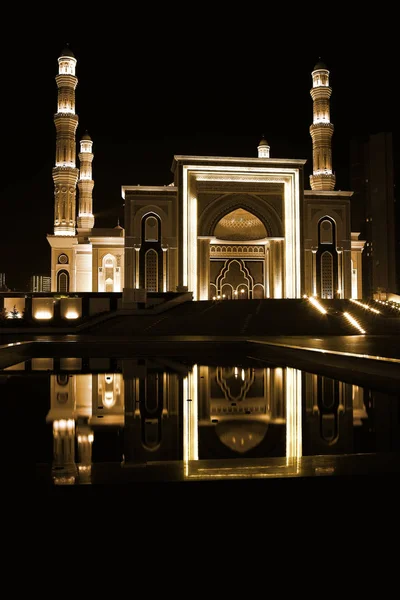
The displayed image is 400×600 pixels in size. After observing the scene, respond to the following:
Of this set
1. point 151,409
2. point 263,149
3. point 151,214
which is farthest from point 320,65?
point 151,409

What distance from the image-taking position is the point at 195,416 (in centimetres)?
378

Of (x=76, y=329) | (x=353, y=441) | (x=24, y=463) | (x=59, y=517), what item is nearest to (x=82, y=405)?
(x=24, y=463)

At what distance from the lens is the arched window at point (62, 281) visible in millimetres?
25953

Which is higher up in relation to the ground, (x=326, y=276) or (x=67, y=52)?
(x=67, y=52)

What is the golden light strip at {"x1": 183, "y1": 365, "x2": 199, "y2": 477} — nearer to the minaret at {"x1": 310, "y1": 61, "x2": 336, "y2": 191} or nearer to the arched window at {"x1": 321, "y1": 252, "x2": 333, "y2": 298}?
the arched window at {"x1": 321, "y1": 252, "x2": 333, "y2": 298}

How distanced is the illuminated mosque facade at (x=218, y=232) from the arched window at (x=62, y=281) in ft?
0.16

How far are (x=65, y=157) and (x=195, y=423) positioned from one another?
84.1 ft

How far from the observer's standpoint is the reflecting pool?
2307mm

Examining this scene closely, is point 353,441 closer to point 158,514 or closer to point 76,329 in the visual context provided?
point 158,514

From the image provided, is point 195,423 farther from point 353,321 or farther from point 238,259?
point 238,259

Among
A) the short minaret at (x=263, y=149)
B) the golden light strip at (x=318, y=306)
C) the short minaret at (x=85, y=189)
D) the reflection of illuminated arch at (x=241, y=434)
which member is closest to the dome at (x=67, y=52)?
the short minaret at (x=85, y=189)

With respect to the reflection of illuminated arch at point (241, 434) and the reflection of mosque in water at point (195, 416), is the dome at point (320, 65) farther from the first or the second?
the reflection of illuminated arch at point (241, 434)

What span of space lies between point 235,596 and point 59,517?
0.67m

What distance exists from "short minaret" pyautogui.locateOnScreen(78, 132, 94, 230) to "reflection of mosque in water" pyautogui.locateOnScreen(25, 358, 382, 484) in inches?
1066
